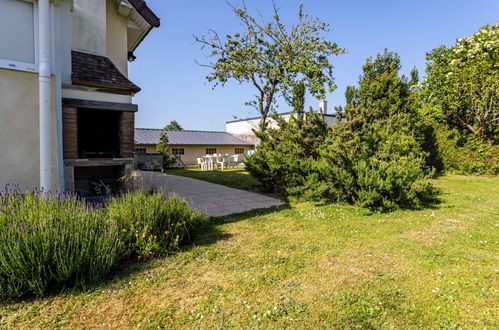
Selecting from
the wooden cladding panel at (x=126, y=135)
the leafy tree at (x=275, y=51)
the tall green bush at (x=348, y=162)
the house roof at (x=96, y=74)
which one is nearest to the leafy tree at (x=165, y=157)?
the leafy tree at (x=275, y=51)

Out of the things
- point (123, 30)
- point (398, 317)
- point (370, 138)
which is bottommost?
point (398, 317)

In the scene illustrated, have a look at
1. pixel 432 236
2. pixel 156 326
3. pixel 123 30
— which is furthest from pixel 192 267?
pixel 123 30

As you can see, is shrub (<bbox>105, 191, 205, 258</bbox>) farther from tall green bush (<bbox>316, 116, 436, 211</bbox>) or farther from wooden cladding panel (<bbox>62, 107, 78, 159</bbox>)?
tall green bush (<bbox>316, 116, 436, 211</bbox>)

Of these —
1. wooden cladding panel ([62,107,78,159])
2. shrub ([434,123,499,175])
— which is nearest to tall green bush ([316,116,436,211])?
wooden cladding panel ([62,107,78,159])

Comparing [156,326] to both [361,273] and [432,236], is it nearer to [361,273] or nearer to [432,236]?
[361,273]

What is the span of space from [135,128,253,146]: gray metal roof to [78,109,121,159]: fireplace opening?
17973mm

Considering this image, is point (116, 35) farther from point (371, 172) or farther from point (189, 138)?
point (189, 138)

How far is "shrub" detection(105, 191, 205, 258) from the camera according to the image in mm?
3951

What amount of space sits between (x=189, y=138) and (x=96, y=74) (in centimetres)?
2343

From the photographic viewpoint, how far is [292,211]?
7012 millimetres

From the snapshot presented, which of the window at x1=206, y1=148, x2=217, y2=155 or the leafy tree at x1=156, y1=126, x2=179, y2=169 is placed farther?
the window at x1=206, y1=148, x2=217, y2=155

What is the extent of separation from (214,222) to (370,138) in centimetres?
501

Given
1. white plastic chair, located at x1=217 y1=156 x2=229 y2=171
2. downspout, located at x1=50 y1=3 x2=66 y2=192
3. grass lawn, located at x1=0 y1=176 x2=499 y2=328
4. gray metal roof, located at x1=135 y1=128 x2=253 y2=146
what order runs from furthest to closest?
1. gray metal roof, located at x1=135 y1=128 x2=253 y2=146
2. white plastic chair, located at x1=217 y1=156 x2=229 y2=171
3. downspout, located at x1=50 y1=3 x2=66 y2=192
4. grass lawn, located at x1=0 y1=176 x2=499 y2=328

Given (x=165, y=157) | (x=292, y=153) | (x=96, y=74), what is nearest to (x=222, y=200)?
(x=292, y=153)
